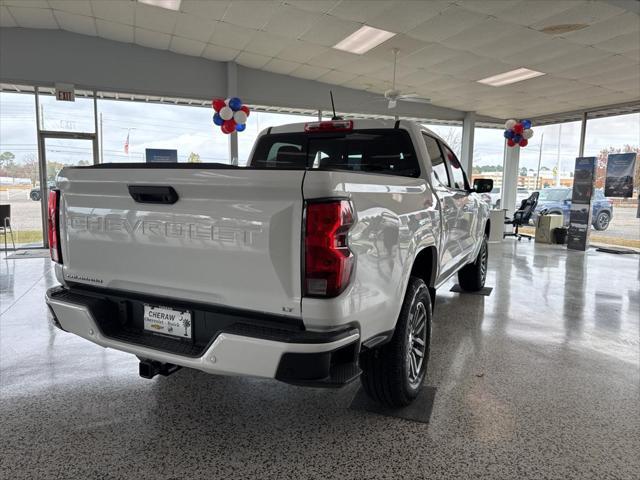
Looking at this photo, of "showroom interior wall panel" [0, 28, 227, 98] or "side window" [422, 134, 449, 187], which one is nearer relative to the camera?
"side window" [422, 134, 449, 187]

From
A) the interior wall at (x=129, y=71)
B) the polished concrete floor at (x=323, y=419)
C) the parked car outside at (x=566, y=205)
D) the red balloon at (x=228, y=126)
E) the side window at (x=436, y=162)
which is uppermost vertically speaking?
the interior wall at (x=129, y=71)

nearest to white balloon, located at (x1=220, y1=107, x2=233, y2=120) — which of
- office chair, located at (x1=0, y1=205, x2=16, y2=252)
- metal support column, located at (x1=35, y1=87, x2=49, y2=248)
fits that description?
metal support column, located at (x1=35, y1=87, x2=49, y2=248)

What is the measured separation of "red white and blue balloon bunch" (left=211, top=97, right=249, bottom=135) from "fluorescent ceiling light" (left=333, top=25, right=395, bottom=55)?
204cm

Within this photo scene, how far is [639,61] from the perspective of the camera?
23.7 ft

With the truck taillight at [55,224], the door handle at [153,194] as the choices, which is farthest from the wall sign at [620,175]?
the truck taillight at [55,224]

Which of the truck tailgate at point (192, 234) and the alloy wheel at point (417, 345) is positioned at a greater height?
the truck tailgate at point (192, 234)

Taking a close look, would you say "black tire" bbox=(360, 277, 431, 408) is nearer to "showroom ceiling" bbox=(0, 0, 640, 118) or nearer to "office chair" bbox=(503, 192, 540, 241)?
"showroom ceiling" bbox=(0, 0, 640, 118)

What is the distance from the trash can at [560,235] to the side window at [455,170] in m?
7.32

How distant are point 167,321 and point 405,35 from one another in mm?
6347

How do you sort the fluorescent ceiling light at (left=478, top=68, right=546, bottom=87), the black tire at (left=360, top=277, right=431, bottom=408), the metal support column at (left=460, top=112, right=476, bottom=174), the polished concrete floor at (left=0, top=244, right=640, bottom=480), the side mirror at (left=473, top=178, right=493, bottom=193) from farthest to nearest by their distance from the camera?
1. the metal support column at (left=460, top=112, right=476, bottom=174)
2. the fluorescent ceiling light at (left=478, top=68, right=546, bottom=87)
3. the side mirror at (left=473, top=178, right=493, bottom=193)
4. the black tire at (left=360, top=277, right=431, bottom=408)
5. the polished concrete floor at (left=0, top=244, right=640, bottom=480)

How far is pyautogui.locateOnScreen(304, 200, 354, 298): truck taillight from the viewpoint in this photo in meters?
1.42

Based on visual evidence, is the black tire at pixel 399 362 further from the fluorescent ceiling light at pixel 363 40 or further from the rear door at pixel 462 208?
the fluorescent ceiling light at pixel 363 40

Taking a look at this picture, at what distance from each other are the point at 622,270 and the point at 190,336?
7.28m

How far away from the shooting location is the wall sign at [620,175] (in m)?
9.76
